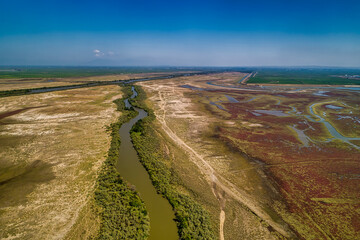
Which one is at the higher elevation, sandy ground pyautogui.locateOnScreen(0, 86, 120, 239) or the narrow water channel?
sandy ground pyautogui.locateOnScreen(0, 86, 120, 239)

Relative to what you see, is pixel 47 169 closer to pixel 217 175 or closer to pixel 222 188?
pixel 217 175

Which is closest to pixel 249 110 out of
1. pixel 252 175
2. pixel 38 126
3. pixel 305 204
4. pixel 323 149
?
pixel 323 149

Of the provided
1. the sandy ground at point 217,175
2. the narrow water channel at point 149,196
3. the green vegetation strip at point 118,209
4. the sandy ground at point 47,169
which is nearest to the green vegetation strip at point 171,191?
the narrow water channel at point 149,196

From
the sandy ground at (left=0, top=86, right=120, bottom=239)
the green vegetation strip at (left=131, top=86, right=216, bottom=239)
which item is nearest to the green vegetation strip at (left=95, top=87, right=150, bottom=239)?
the sandy ground at (left=0, top=86, right=120, bottom=239)

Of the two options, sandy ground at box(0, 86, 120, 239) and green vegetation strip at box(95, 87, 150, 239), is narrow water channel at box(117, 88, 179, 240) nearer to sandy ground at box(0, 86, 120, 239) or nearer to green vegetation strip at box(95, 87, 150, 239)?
green vegetation strip at box(95, 87, 150, 239)

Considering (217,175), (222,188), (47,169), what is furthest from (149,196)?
(47,169)

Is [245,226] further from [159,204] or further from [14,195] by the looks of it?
[14,195]
